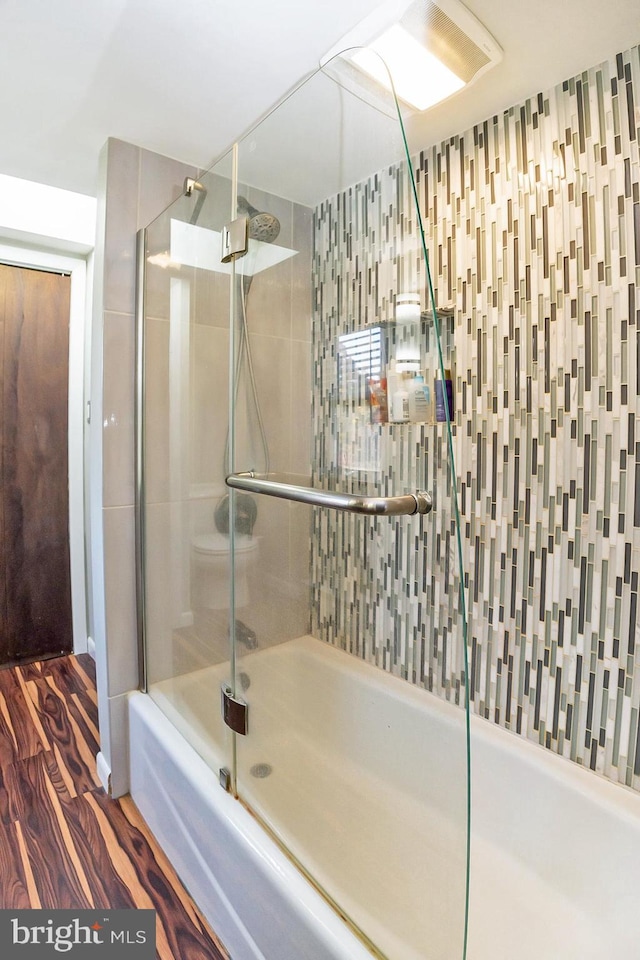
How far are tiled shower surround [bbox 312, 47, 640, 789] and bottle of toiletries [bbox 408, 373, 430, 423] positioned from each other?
0.07 metres

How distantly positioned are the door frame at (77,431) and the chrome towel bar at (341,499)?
73.1 inches

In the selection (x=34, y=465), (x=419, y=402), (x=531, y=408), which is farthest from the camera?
(x=34, y=465)

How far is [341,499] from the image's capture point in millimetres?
956

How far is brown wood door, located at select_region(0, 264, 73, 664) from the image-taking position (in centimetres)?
260

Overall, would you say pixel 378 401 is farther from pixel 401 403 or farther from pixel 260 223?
pixel 260 223

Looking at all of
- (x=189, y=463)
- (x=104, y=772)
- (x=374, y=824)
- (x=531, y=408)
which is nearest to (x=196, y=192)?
(x=189, y=463)

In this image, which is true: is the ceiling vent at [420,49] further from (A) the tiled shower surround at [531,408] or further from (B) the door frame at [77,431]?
(B) the door frame at [77,431]

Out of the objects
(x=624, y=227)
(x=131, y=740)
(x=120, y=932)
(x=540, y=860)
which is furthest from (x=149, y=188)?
(x=540, y=860)

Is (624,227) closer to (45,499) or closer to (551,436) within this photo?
(551,436)

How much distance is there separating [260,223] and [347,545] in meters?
0.78

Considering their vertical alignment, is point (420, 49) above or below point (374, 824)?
above

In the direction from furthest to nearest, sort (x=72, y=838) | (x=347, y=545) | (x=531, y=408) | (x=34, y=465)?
(x=34, y=465)
(x=72, y=838)
(x=531, y=408)
(x=347, y=545)

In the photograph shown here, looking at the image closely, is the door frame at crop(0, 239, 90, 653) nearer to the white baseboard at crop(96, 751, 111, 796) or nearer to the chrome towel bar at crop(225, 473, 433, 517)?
the white baseboard at crop(96, 751, 111, 796)

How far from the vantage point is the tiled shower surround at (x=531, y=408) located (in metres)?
1.00
